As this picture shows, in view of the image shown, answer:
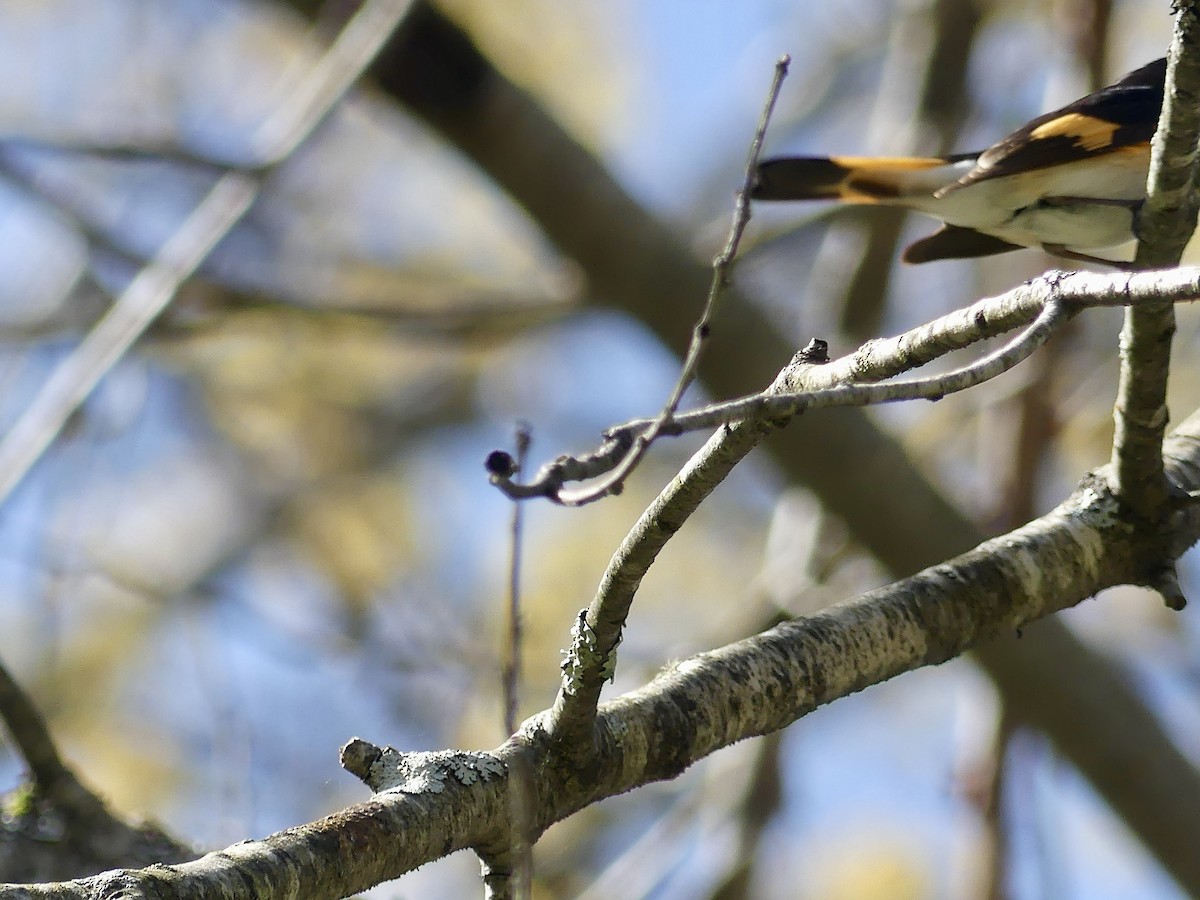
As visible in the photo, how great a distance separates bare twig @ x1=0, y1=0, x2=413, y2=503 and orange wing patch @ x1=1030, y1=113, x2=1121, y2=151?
1783mm

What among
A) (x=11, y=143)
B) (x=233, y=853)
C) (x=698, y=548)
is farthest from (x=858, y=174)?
(x=698, y=548)

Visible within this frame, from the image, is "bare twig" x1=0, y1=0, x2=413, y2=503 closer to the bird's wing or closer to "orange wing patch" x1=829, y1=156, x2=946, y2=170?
"orange wing patch" x1=829, y1=156, x2=946, y2=170

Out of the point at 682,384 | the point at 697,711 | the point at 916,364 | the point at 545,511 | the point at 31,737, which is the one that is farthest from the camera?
the point at 545,511

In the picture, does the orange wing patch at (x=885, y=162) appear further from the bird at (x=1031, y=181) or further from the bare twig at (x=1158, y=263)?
the bare twig at (x=1158, y=263)

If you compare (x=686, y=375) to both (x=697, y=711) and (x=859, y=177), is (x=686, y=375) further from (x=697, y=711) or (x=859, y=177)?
(x=859, y=177)

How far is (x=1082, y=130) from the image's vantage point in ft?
9.82

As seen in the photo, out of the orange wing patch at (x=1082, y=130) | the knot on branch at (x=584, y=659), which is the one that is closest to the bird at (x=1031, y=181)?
the orange wing patch at (x=1082, y=130)

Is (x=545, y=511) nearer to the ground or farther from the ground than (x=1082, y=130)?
farther from the ground

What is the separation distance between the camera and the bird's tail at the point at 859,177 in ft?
10.7

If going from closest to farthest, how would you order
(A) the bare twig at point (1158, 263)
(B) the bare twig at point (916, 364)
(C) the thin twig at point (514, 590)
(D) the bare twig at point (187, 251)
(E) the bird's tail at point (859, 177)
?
(B) the bare twig at point (916, 364) < (C) the thin twig at point (514, 590) < (A) the bare twig at point (1158, 263) < (D) the bare twig at point (187, 251) < (E) the bird's tail at point (859, 177)

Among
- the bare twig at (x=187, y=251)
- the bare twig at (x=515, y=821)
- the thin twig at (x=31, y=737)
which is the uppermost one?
the bare twig at (x=187, y=251)

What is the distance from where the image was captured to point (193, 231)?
3.34 m

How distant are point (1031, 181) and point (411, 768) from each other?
228cm

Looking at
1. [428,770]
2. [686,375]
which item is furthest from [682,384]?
[428,770]
